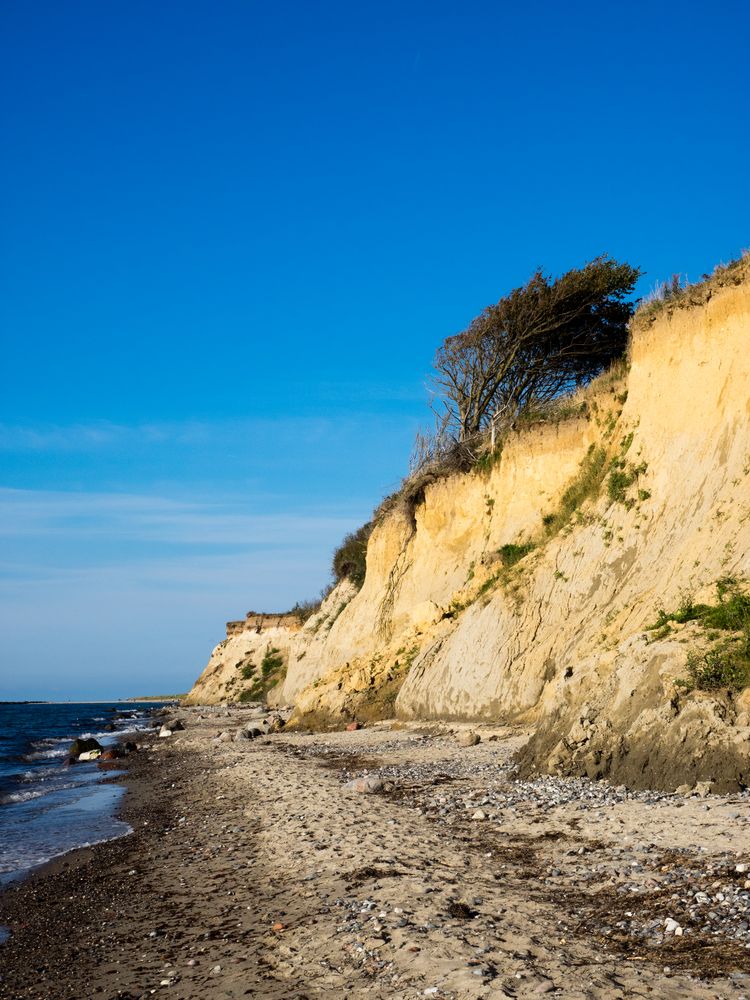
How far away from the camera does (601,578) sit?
21094 millimetres

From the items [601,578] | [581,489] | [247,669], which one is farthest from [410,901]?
[247,669]

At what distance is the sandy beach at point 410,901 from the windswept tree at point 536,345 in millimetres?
22246

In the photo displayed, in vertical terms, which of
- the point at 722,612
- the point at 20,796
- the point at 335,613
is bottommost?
the point at 20,796

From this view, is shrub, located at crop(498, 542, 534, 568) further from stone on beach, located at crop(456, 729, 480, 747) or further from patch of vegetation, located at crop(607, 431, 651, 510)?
stone on beach, located at crop(456, 729, 480, 747)

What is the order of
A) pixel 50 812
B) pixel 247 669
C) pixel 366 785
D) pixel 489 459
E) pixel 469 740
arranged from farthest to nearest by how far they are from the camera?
pixel 247 669
pixel 489 459
pixel 469 740
pixel 50 812
pixel 366 785

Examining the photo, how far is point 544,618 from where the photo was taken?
21.8 meters

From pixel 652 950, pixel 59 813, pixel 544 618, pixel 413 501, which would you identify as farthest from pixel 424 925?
pixel 413 501

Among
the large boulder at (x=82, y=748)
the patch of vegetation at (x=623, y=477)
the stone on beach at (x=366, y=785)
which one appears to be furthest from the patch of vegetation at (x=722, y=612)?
the large boulder at (x=82, y=748)

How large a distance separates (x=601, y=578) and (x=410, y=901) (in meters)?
14.8

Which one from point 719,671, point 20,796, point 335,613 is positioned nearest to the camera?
point 719,671

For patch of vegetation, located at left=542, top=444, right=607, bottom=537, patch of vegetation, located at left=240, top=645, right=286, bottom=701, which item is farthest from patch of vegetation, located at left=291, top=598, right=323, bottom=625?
patch of vegetation, located at left=542, top=444, right=607, bottom=537

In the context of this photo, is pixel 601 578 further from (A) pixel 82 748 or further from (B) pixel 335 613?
Result: (B) pixel 335 613

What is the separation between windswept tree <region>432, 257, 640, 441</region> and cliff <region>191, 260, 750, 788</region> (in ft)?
15.5

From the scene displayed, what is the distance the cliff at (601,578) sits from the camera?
12391mm
